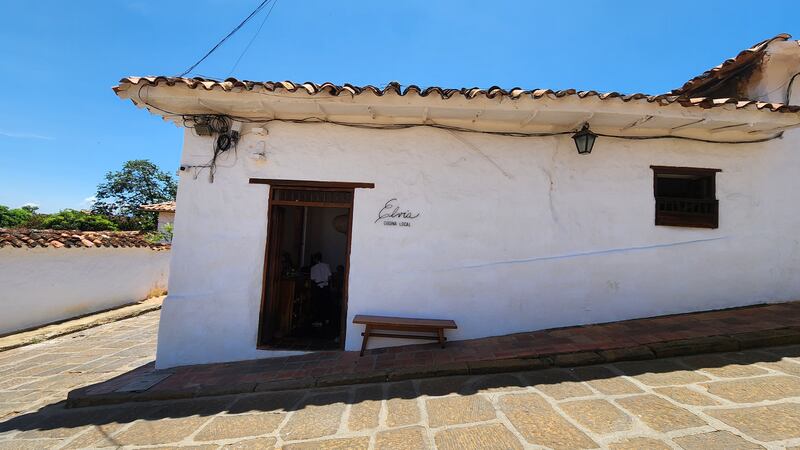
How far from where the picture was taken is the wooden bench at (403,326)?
4523 millimetres

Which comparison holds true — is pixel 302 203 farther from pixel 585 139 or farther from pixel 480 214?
pixel 585 139

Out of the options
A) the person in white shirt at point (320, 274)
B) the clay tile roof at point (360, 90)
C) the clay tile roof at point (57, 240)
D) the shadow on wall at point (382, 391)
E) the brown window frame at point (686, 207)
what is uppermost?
the clay tile roof at point (360, 90)

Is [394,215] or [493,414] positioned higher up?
[394,215]

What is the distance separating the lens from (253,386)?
394 centimetres

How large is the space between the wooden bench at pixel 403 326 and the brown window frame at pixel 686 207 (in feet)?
12.2

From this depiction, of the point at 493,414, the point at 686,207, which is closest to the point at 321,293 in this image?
the point at 493,414

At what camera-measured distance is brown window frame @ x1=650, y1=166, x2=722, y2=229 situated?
521 cm

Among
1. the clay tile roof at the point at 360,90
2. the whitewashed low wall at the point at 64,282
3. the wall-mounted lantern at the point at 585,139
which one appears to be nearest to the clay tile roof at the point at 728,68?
the clay tile roof at the point at 360,90

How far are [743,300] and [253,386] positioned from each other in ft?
23.5

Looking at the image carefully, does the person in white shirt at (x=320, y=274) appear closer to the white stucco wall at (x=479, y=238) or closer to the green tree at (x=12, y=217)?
the white stucco wall at (x=479, y=238)

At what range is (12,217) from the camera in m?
22.6

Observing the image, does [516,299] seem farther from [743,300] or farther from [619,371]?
[743,300]

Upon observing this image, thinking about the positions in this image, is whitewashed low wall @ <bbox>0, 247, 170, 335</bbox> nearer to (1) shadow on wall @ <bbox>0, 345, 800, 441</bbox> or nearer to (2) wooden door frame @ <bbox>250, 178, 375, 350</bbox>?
(1) shadow on wall @ <bbox>0, 345, 800, 441</bbox>

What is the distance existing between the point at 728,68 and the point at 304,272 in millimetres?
8653
